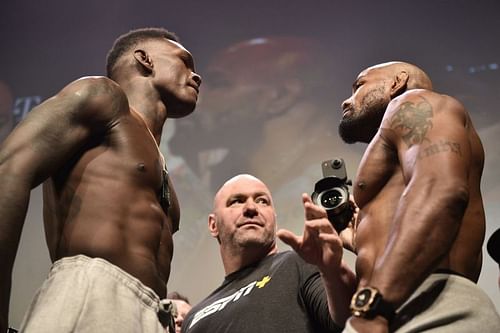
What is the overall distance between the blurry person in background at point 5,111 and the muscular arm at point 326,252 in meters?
3.34

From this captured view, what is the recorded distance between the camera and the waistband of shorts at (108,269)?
56.7 inches

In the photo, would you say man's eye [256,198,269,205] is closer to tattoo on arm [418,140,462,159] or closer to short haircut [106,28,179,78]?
short haircut [106,28,179,78]

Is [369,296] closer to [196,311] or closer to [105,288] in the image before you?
[105,288]

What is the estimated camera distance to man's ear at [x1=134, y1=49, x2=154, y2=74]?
2.14 metres

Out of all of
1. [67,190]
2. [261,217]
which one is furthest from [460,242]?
[261,217]

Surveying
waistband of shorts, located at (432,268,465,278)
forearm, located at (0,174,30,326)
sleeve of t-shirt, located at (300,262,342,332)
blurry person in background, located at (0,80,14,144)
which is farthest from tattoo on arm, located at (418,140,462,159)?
blurry person in background, located at (0,80,14,144)

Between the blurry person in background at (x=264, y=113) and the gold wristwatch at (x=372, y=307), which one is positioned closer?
the gold wristwatch at (x=372, y=307)

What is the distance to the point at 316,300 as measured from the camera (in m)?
2.06

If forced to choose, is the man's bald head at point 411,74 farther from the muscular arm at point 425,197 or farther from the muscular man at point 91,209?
the muscular man at point 91,209

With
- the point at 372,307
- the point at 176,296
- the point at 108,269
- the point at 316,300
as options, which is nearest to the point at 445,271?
the point at 372,307

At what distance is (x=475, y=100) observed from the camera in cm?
406

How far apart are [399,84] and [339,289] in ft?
2.46

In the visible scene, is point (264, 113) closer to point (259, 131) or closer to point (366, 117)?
point (259, 131)

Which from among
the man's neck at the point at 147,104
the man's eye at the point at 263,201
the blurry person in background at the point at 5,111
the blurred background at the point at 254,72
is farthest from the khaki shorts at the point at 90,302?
the blurry person in background at the point at 5,111
